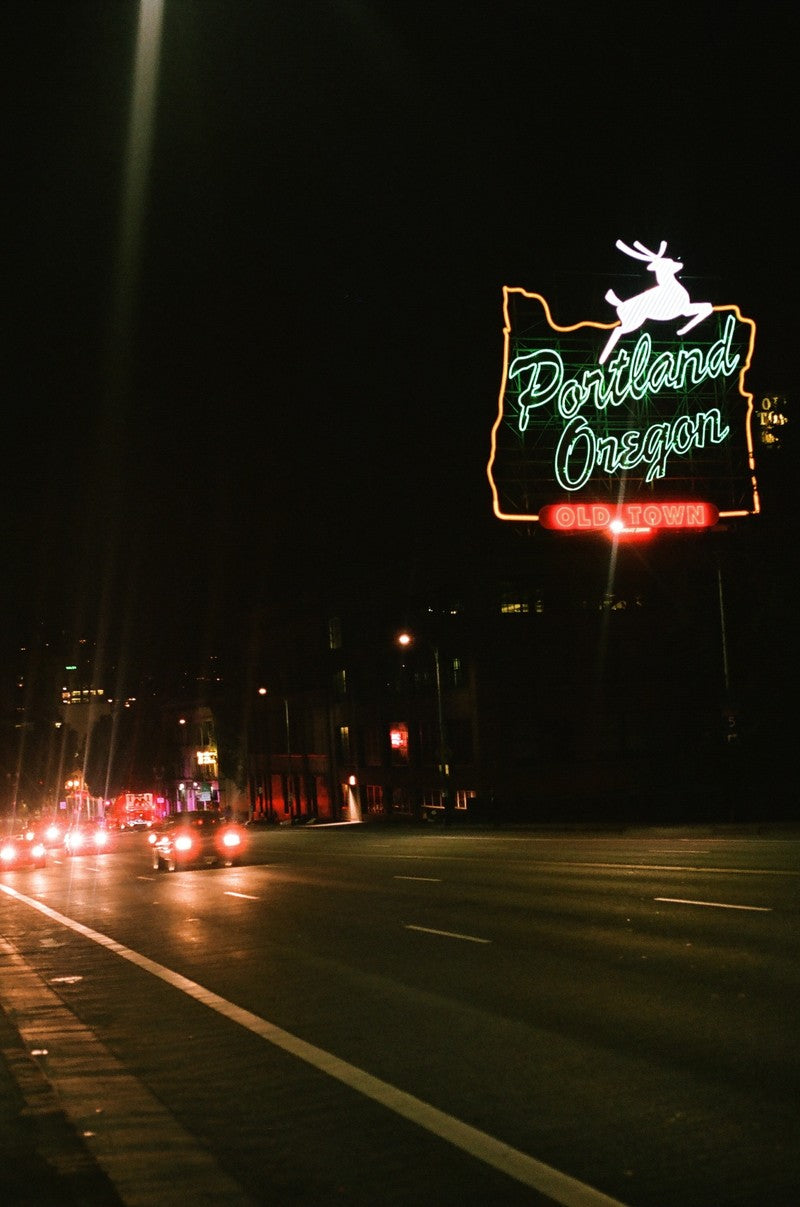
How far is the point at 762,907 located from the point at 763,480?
3788 centimetres

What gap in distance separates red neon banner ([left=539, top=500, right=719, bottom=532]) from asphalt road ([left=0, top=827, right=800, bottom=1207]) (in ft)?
74.6

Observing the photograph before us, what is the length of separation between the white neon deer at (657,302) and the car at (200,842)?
779 inches

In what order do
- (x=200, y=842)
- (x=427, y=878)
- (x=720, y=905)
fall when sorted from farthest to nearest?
(x=200, y=842) < (x=427, y=878) < (x=720, y=905)

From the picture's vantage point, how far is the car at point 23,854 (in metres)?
43.9

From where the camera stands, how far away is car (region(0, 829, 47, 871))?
43875mm

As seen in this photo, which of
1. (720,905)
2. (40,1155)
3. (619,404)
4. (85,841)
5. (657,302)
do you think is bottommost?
(40,1155)

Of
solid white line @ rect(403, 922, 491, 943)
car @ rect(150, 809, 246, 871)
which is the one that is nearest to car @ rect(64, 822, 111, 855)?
car @ rect(150, 809, 246, 871)

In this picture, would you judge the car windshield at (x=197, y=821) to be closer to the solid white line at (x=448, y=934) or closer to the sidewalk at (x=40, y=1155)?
the solid white line at (x=448, y=934)

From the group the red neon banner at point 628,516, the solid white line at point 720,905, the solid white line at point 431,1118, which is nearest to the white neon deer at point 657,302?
the red neon banner at point 628,516

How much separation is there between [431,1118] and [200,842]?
25826mm

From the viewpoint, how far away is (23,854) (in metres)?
44.0

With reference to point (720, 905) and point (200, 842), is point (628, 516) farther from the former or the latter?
point (720, 905)

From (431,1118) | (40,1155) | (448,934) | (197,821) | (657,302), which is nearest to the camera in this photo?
(40,1155)

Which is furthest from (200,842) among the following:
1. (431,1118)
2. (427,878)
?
(431,1118)
